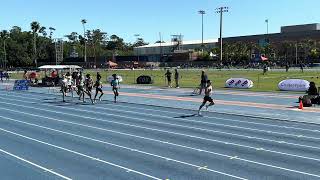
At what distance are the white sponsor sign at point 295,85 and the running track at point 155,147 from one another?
11946 mm

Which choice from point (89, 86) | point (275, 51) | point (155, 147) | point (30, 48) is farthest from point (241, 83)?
point (30, 48)

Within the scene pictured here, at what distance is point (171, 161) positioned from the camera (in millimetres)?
11695

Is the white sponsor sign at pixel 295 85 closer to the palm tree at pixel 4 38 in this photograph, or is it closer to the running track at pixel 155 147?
the running track at pixel 155 147

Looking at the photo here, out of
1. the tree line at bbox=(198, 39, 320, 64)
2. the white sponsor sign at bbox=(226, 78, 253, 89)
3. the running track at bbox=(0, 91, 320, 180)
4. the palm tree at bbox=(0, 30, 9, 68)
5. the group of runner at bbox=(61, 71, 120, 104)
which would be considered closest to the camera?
the running track at bbox=(0, 91, 320, 180)

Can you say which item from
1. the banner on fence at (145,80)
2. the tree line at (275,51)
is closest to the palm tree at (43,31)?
the tree line at (275,51)

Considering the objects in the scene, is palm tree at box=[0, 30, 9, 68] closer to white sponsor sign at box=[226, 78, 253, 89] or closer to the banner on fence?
the banner on fence

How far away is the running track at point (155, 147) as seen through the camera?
1068 cm

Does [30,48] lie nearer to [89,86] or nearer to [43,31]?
[43,31]

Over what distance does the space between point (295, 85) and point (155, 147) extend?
2046cm

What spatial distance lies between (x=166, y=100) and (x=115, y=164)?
1713 cm

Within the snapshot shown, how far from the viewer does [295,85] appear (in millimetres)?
31859

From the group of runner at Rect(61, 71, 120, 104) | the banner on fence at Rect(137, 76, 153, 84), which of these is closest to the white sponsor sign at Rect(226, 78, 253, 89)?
the banner on fence at Rect(137, 76, 153, 84)

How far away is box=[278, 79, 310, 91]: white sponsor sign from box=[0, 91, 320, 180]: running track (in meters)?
11.9

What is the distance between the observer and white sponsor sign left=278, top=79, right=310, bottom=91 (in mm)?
30966
